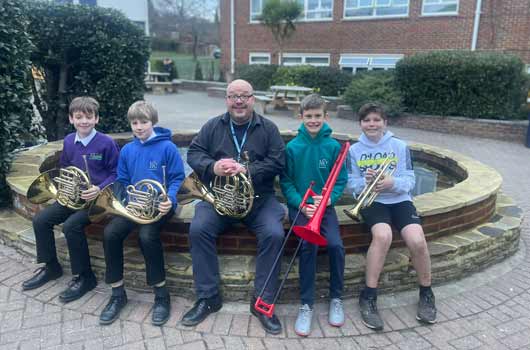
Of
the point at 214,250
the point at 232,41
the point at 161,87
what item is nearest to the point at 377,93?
the point at 214,250

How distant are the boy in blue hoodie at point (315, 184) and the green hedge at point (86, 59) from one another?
17.2 feet

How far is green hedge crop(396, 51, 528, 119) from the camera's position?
10064mm

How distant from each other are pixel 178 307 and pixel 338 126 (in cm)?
899

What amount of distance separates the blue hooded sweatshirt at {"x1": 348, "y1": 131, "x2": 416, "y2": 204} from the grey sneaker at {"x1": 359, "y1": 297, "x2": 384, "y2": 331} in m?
0.75

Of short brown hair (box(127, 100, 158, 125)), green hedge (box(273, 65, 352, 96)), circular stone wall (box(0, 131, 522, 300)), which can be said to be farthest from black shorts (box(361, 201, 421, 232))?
green hedge (box(273, 65, 352, 96))

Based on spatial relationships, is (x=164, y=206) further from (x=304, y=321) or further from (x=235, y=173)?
(x=304, y=321)

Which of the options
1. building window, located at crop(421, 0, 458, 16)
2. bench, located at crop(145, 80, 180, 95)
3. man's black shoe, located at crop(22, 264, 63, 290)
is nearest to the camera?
man's black shoe, located at crop(22, 264, 63, 290)

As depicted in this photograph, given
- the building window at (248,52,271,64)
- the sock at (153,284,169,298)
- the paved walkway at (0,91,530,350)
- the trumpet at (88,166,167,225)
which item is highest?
the building window at (248,52,271,64)

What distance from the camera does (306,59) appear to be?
64.3 ft

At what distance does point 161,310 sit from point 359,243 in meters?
1.58

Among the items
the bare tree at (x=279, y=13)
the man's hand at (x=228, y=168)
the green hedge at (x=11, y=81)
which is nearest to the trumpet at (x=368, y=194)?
the man's hand at (x=228, y=168)

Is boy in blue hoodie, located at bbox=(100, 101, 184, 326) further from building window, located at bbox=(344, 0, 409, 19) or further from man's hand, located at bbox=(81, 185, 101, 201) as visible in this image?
building window, located at bbox=(344, 0, 409, 19)

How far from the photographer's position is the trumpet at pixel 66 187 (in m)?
3.03

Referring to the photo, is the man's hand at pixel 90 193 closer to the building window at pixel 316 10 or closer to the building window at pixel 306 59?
the building window at pixel 306 59
